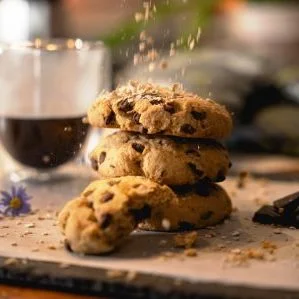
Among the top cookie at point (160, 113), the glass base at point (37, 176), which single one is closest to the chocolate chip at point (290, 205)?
the top cookie at point (160, 113)

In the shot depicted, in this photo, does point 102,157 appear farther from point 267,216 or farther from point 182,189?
point 267,216

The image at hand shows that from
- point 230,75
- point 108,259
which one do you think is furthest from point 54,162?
point 230,75

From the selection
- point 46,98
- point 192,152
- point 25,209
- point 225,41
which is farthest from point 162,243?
point 225,41

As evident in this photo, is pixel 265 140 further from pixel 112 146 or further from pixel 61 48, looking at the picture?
pixel 112 146

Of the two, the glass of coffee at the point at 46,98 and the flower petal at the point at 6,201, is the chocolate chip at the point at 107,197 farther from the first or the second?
the glass of coffee at the point at 46,98

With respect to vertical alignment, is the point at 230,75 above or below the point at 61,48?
below
